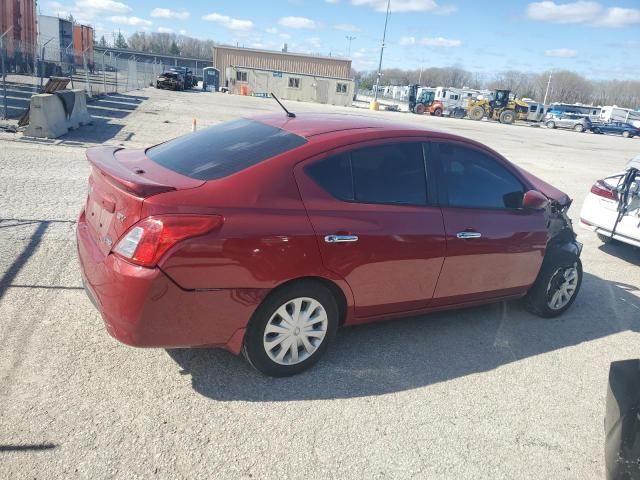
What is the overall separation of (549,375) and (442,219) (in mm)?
1402

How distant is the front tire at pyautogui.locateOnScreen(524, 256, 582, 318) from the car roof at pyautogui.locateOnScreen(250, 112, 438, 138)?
1.72m

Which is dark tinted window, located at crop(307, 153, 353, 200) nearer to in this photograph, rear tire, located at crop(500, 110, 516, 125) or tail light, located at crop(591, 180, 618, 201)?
tail light, located at crop(591, 180, 618, 201)

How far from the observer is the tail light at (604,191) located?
6562mm

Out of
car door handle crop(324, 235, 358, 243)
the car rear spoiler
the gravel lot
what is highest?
the car rear spoiler

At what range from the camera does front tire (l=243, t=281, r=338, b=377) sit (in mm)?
3098

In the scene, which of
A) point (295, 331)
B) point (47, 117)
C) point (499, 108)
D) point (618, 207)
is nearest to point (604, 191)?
point (618, 207)

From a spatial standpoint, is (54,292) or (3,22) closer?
(54,292)

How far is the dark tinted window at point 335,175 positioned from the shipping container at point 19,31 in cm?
2750

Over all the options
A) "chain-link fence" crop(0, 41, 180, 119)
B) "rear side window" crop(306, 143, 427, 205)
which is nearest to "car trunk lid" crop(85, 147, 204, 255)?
"rear side window" crop(306, 143, 427, 205)

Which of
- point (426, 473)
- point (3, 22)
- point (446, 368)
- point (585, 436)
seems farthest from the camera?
point (3, 22)

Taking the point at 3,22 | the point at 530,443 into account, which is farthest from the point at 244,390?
the point at 3,22

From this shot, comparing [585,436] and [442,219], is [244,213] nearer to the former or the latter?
[442,219]

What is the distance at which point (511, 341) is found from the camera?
4.19 m

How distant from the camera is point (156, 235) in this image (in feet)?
8.79
